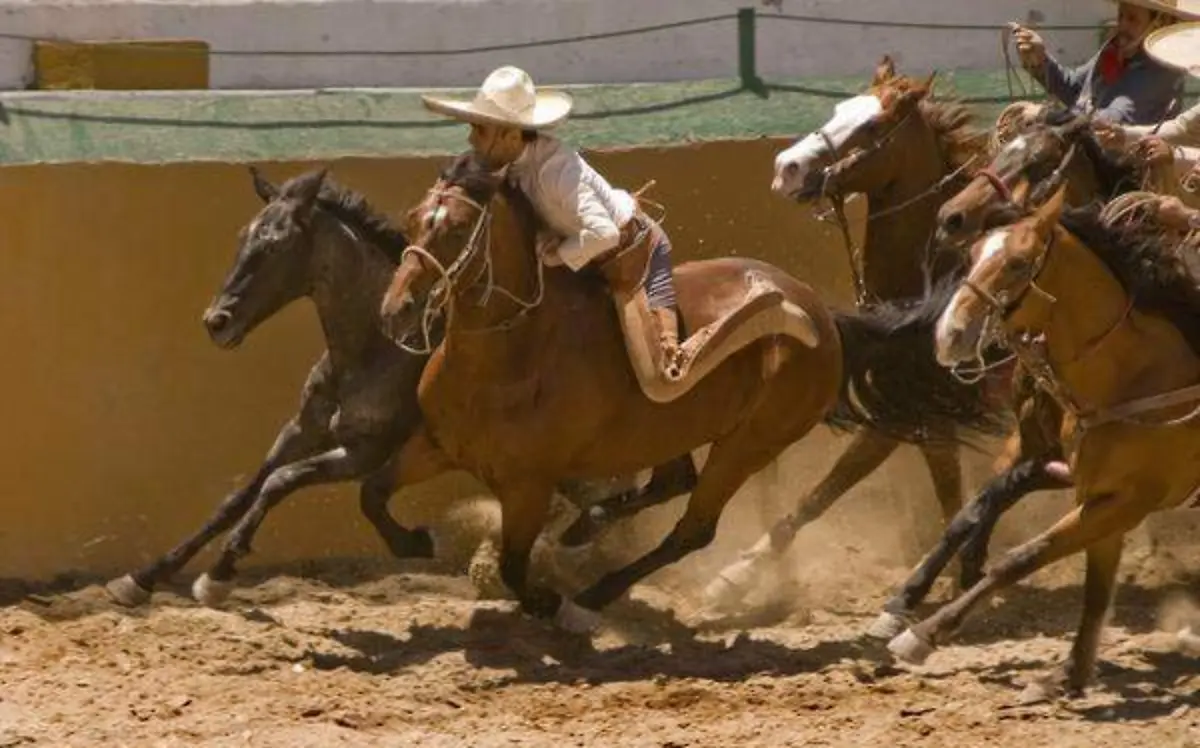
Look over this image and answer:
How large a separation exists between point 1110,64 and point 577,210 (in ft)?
8.57

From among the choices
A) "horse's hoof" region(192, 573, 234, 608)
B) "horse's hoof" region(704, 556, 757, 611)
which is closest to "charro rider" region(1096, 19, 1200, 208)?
"horse's hoof" region(704, 556, 757, 611)

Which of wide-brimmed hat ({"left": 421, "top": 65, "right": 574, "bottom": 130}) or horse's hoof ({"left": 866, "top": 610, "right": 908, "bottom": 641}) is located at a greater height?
wide-brimmed hat ({"left": 421, "top": 65, "right": 574, "bottom": 130})

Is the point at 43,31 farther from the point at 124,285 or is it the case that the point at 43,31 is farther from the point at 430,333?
the point at 430,333

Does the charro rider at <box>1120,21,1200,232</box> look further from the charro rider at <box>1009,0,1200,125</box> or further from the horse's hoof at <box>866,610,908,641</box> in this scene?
the horse's hoof at <box>866,610,908,641</box>

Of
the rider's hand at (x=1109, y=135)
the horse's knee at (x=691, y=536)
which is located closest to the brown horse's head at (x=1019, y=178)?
the rider's hand at (x=1109, y=135)

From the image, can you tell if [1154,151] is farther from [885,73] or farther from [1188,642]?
[1188,642]

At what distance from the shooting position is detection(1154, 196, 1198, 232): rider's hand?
902cm

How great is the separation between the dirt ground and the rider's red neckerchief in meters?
1.96

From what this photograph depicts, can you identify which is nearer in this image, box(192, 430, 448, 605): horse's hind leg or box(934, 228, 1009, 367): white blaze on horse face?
box(934, 228, 1009, 367): white blaze on horse face

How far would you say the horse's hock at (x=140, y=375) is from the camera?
35.5 feet

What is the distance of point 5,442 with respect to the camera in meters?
10.8

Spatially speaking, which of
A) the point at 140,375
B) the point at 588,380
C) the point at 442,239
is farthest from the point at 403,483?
the point at 140,375

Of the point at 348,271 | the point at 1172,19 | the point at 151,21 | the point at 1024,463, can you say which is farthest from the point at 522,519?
the point at 151,21

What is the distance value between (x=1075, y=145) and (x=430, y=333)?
7.88 ft
